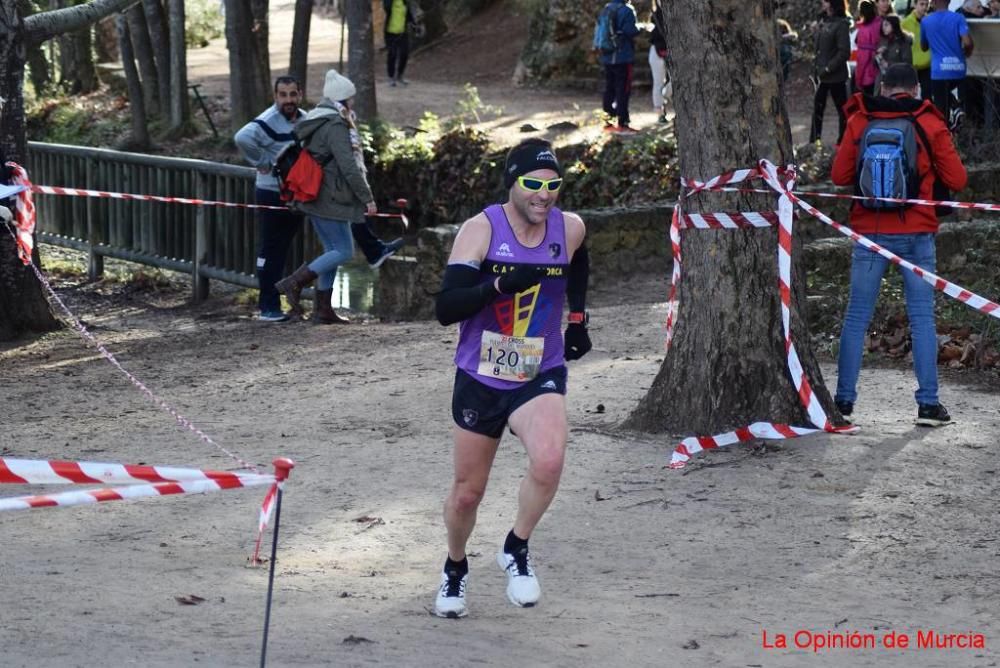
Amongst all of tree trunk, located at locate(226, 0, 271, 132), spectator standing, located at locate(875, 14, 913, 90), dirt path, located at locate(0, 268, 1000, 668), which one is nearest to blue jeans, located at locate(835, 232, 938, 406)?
dirt path, located at locate(0, 268, 1000, 668)

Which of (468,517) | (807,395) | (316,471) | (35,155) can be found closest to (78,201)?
(35,155)

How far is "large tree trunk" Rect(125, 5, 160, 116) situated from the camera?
25188 mm

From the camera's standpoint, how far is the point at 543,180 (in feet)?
18.6

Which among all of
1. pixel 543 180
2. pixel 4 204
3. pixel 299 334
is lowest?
pixel 299 334

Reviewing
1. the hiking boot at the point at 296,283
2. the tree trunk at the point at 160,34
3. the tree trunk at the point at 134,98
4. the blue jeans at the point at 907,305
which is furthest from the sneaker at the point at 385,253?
the tree trunk at the point at 160,34

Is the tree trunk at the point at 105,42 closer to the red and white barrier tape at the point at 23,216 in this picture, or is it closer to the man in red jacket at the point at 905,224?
the red and white barrier tape at the point at 23,216

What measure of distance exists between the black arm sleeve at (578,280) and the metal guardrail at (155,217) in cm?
785

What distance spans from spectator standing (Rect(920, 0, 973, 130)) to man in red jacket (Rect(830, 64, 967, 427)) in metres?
8.63

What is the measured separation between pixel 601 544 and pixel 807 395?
77.7 inches

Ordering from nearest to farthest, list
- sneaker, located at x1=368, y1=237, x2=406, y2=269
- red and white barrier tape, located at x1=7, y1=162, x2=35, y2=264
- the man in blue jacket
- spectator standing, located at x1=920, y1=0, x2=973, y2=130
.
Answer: red and white barrier tape, located at x1=7, y1=162, x2=35, y2=264
sneaker, located at x1=368, y1=237, x2=406, y2=269
spectator standing, located at x1=920, y1=0, x2=973, y2=130
the man in blue jacket

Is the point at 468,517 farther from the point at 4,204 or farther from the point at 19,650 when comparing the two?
the point at 4,204

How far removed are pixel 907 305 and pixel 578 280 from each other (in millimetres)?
3089

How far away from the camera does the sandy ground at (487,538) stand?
546 centimetres

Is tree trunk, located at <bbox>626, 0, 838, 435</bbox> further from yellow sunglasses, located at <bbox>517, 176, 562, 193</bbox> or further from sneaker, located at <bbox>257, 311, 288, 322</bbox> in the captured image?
sneaker, located at <bbox>257, 311, 288, 322</bbox>
